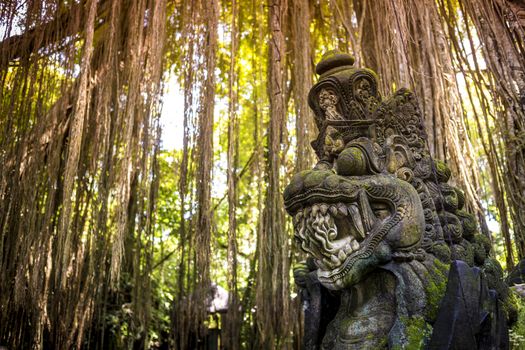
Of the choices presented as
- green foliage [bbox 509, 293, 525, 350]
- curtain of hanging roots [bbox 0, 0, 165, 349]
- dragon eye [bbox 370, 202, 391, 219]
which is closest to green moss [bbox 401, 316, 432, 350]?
dragon eye [bbox 370, 202, 391, 219]

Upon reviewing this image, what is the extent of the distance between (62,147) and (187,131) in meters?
1.46

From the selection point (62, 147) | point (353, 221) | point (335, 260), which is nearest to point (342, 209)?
point (353, 221)

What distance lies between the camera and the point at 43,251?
291cm

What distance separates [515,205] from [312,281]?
1426mm

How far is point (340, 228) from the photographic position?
1435 mm

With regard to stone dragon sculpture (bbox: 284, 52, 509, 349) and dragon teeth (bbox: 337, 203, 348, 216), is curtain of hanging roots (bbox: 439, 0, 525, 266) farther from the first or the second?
dragon teeth (bbox: 337, 203, 348, 216)

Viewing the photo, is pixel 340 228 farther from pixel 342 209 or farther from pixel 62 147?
pixel 62 147

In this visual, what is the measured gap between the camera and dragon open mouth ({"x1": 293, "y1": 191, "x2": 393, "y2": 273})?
139 centimetres

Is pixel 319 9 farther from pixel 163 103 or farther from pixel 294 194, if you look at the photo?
pixel 294 194

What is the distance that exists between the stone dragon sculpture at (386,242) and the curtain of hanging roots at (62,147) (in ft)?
4.53

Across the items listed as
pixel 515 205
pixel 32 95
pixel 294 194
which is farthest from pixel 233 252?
pixel 32 95

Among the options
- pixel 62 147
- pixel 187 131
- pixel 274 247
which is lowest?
pixel 274 247

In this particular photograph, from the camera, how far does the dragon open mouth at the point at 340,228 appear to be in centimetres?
139

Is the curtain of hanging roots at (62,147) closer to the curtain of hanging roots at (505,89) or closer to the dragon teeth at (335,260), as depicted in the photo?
the dragon teeth at (335,260)
